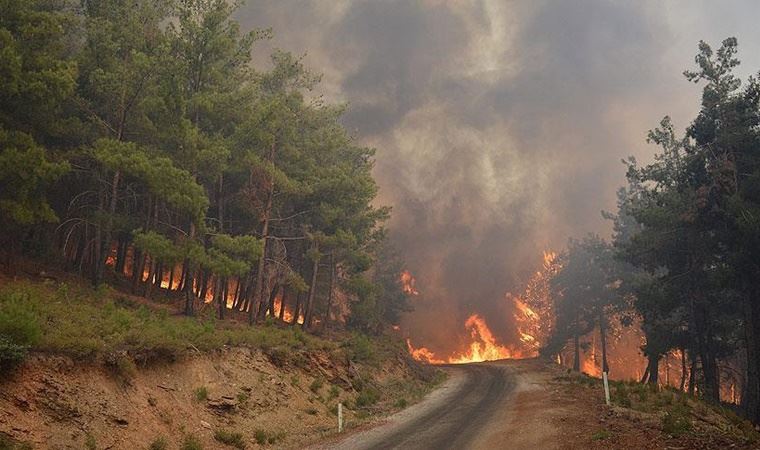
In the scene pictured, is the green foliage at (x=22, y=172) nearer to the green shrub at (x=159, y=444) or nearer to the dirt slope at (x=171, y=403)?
the dirt slope at (x=171, y=403)

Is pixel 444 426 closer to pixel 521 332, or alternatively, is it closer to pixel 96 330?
pixel 96 330

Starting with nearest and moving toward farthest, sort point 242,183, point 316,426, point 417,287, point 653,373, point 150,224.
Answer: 1. point 316,426
2. point 150,224
3. point 242,183
4. point 653,373
5. point 417,287

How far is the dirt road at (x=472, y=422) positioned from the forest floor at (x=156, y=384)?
1.89 m

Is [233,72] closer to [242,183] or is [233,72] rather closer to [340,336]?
[242,183]

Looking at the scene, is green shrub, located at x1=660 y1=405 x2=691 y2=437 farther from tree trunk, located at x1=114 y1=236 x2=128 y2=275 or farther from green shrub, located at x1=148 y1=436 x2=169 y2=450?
tree trunk, located at x1=114 y1=236 x2=128 y2=275

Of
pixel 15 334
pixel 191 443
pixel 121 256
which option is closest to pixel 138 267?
pixel 121 256

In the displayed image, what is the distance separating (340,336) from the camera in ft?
118

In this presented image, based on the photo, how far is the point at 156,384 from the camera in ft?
46.1

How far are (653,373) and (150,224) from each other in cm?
3720

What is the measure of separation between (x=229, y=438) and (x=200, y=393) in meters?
1.95

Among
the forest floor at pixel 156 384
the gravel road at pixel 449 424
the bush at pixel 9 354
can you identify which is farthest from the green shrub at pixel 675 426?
the bush at pixel 9 354

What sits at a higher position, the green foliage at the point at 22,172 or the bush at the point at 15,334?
the green foliage at the point at 22,172

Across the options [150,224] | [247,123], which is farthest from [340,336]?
[247,123]

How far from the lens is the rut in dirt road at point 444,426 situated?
46.2 feet
